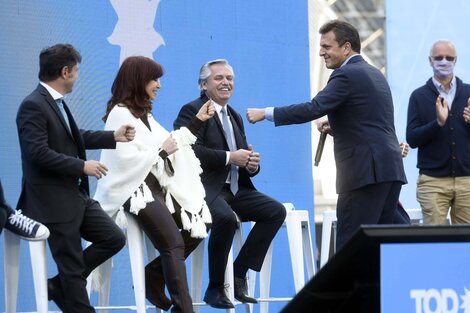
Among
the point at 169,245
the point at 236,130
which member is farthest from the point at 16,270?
the point at 236,130

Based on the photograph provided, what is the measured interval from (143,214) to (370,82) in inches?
52.5

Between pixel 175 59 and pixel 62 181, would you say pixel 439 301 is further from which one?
pixel 175 59

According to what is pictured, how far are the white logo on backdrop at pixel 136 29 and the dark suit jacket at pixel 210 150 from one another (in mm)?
684

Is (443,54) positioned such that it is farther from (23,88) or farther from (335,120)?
(23,88)

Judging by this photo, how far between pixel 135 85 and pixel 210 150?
0.58 meters

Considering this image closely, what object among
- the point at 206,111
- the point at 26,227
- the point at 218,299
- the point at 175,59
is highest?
the point at 175,59

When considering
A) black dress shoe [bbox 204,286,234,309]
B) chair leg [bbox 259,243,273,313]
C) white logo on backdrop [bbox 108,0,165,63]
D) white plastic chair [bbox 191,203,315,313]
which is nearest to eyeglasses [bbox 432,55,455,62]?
white plastic chair [bbox 191,203,315,313]

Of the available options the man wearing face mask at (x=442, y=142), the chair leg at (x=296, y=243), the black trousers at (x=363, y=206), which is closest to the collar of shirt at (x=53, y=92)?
the black trousers at (x=363, y=206)

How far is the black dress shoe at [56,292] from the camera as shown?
477 centimetres

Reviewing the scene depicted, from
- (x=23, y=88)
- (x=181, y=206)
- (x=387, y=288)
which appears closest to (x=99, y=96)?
(x=23, y=88)

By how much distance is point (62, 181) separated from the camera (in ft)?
15.5

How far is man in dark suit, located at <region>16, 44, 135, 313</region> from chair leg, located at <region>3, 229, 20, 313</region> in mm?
174

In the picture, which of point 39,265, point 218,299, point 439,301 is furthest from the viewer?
point 218,299

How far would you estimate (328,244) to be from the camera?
6203mm
